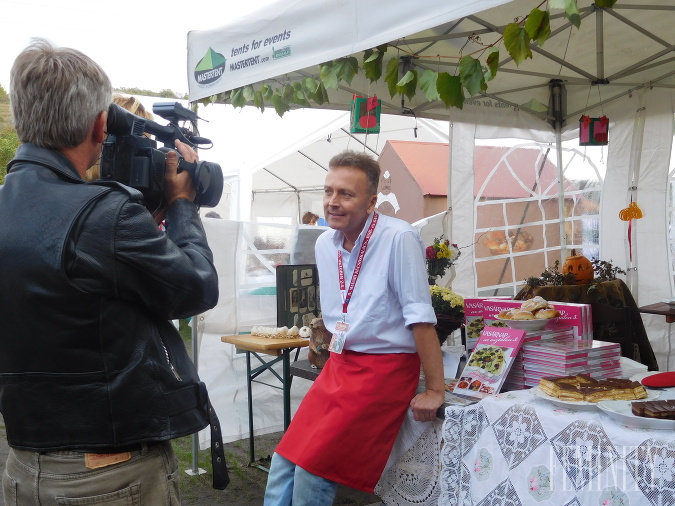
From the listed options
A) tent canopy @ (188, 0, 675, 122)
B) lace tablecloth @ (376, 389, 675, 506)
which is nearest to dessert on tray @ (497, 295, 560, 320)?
lace tablecloth @ (376, 389, 675, 506)

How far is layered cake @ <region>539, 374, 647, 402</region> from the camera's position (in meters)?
1.82

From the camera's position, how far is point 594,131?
17.0ft

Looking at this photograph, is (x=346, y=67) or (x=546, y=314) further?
(x=346, y=67)

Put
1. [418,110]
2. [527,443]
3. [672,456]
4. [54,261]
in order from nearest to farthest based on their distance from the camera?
[54,261] → [672,456] → [527,443] → [418,110]

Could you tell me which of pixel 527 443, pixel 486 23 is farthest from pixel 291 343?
pixel 486 23

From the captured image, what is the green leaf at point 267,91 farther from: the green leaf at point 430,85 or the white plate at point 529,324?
the white plate at point 529,324

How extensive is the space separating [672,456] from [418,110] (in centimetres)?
414

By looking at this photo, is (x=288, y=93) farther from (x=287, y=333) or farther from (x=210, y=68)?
(x=287, y=333)

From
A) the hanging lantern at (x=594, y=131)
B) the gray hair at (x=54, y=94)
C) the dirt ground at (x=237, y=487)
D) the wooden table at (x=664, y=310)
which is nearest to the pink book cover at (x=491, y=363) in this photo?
the gray hair at (x=54, y=94)

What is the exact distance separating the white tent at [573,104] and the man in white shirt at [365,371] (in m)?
1.68

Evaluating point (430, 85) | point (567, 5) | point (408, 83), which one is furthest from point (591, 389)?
point (408, 83)

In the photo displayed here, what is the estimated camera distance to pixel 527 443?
184cm

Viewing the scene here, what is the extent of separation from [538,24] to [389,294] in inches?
40.2

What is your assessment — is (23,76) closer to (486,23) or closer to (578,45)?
(486,23)
